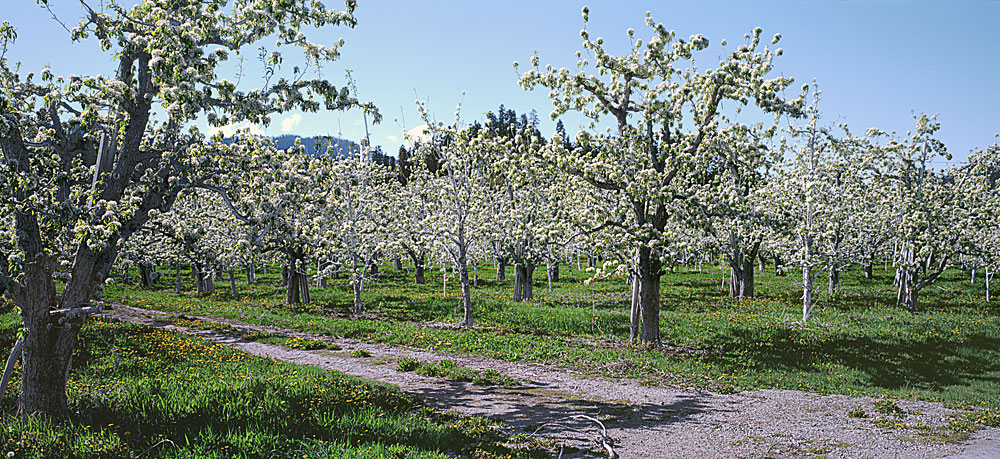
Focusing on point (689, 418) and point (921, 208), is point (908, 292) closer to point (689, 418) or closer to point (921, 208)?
point (921, 208)

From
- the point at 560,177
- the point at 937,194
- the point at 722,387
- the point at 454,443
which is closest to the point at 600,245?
the point at 560,177

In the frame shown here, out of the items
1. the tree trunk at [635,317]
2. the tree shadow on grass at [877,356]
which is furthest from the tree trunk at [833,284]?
the tree trunk at [635,317]

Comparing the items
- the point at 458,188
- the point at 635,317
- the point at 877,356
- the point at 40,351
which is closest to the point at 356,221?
the point at 458,188

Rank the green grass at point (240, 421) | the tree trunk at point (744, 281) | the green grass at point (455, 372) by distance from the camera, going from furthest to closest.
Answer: the tree trunk at point (744, 281) < the green grass at point (455, 372) < the green grass at point (240, 421)

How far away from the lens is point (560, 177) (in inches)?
739

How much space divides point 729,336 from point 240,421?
16.2 metres

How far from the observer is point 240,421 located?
917 cm

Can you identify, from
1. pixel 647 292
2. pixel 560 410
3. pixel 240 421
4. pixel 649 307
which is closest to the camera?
pixel 240 421

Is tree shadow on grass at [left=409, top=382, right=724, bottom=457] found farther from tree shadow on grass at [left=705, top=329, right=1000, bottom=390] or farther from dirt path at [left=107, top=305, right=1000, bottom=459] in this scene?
tree shadow on grass at [left=705, top=329, right=1000, bottom=390]

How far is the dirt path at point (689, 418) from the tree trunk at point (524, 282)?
16.3 metres

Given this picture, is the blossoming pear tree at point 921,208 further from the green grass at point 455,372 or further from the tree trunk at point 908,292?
the green grass at point 455,372

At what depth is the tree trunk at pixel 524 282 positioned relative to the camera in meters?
32.8

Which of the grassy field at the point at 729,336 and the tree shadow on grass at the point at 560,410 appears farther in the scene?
the grassy field at the point at 729,336

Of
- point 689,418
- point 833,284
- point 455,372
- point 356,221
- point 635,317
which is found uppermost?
point 356,221
